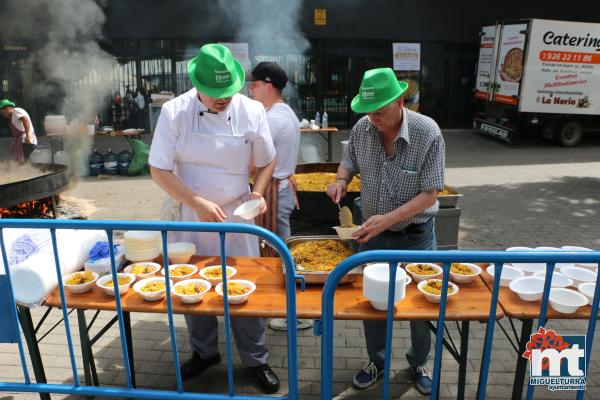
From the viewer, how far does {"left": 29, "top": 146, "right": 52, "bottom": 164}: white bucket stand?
9438 millimetres

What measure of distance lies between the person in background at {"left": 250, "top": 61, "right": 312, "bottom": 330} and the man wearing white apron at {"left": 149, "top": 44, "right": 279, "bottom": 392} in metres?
0.77

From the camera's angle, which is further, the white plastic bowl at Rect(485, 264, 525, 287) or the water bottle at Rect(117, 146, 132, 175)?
the water bottle at Rect(117, 146, 132, 175)

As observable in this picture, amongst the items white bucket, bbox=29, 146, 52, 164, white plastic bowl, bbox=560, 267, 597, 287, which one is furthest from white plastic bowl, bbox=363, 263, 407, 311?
white bucket, bbox=29, 146, 52, 164

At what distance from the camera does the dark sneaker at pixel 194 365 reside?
12.1 feet

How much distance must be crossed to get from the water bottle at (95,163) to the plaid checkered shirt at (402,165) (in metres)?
9.44

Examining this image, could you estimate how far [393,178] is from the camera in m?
3.27

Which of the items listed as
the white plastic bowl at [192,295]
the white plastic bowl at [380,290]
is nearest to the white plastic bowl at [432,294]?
the white plastic bowl at [380,290]

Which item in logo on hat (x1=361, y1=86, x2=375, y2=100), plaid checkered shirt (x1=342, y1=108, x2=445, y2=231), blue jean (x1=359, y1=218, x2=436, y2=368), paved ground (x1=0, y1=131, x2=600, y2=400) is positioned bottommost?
paved ground (x1=0, y1=131, x2=600, y2=400)

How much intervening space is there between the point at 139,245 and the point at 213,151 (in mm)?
787

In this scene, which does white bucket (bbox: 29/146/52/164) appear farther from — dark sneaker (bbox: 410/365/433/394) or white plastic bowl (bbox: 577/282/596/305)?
white plastic bowl (bbox: 577/282/596/305)

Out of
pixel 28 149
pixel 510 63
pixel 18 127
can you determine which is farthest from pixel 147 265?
pixel 510 63

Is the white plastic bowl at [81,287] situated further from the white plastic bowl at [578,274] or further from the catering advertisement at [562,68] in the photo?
the catering advertisement at [562,68]

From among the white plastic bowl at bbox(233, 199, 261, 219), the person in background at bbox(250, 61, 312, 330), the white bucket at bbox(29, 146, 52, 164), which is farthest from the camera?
the white bucket at bbox(29, 146, 52, 164)

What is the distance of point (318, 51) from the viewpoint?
16.4 meters
